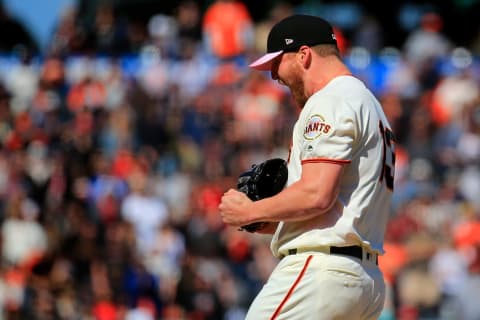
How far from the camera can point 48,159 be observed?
14414 mm

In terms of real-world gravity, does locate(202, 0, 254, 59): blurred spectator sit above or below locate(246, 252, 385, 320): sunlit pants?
above

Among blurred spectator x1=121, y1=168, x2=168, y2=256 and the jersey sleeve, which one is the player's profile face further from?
blurred spectator x1=121, y1=168, x2=168, y2=256

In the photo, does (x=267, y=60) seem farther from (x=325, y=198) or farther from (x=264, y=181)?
(x=325, y=198)

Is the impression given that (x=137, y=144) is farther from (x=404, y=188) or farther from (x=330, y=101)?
(x=330, y=101)

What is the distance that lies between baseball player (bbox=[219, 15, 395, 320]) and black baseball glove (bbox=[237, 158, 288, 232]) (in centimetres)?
7

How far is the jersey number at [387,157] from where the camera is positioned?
4800mm

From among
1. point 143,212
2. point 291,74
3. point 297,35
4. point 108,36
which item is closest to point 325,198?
point 291,74

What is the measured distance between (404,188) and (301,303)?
26.9 feet

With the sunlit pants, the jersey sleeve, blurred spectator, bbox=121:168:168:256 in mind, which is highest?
the jersey sleeve

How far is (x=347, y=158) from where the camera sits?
181 inches

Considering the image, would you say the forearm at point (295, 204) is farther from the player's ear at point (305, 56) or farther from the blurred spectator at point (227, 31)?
the blurred spectator at point (227, 31)

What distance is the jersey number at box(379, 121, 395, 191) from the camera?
4800mm

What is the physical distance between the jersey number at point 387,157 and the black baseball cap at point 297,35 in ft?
1.60

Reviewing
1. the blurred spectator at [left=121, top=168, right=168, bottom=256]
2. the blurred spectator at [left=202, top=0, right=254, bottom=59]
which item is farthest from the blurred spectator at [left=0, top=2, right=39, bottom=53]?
the blurred spectator at [left=121, top=168, right=168, bottom=256]
